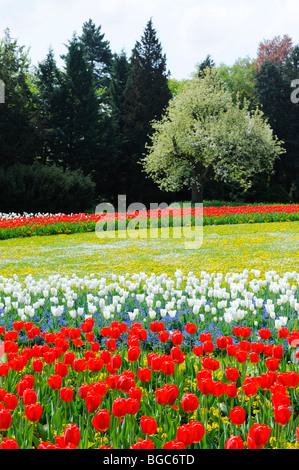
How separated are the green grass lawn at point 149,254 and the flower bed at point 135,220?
89 cm

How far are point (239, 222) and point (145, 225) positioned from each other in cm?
→ 415

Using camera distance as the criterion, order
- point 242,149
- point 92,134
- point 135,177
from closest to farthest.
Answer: point 242,149 → point 92,134 → point 135,177

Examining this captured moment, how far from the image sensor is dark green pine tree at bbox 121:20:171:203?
103ft

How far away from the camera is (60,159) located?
29812 millimetres

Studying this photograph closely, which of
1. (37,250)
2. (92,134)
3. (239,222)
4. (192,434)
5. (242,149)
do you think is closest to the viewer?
(192,434)

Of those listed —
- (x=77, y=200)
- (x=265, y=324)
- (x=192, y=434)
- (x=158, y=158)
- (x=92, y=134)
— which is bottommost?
(x=265, y=324)

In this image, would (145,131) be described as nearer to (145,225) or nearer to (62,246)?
(145,225)

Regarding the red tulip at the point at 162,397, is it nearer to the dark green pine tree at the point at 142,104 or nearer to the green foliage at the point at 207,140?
the green foliage at the point at 207,140

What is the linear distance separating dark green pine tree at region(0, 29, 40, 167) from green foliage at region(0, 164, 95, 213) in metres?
1.59

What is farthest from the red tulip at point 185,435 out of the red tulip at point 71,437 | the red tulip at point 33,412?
the red tulip at point 33,412

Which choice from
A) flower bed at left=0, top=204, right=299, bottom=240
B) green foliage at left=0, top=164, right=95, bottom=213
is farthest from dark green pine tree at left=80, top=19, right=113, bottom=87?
flower bed at left=0, top=204, right=299, bottom=240

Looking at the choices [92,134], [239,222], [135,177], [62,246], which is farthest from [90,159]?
[62,246]

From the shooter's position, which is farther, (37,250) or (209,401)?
(37,250)

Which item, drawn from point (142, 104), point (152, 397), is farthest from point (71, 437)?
point (142, 104)
